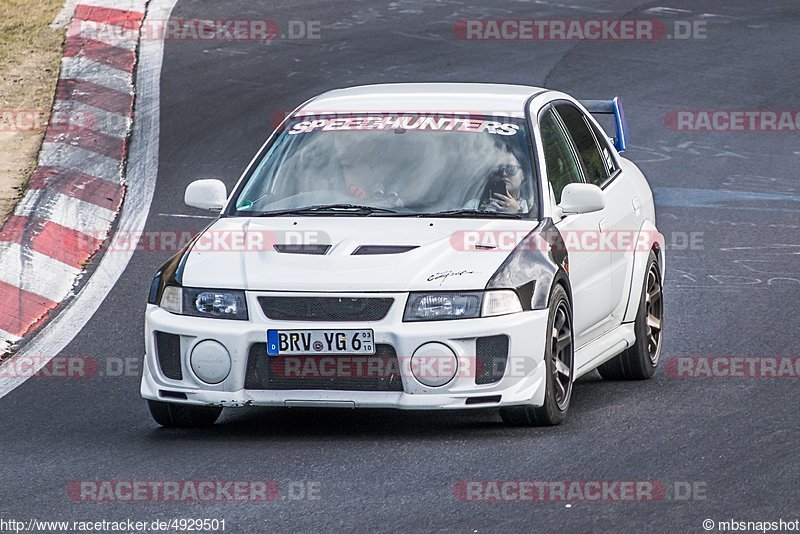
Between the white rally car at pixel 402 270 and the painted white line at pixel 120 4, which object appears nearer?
the white rally car at pixel 402 270

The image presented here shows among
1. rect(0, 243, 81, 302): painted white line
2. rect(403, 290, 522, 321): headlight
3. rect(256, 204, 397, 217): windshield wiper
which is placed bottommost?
rect(0, 243, 81, 302): painted white line

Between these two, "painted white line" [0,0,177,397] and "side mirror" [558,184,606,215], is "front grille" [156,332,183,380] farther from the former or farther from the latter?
"side mirror" [558,184,606,215]

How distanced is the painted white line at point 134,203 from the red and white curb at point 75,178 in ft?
0.35

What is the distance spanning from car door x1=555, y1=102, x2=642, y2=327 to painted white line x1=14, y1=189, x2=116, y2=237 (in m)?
4.44

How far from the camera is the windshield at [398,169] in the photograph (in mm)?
7738

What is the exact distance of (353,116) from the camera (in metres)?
8.25

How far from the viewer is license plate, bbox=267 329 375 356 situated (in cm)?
691

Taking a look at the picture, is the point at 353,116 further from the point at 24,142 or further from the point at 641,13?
the point at 641,13

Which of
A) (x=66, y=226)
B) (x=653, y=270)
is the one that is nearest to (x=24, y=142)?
(x=66, y=226)

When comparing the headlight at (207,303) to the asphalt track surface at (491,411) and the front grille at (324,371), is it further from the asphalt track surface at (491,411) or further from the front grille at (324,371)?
the asphalt track surface at (491,411)
